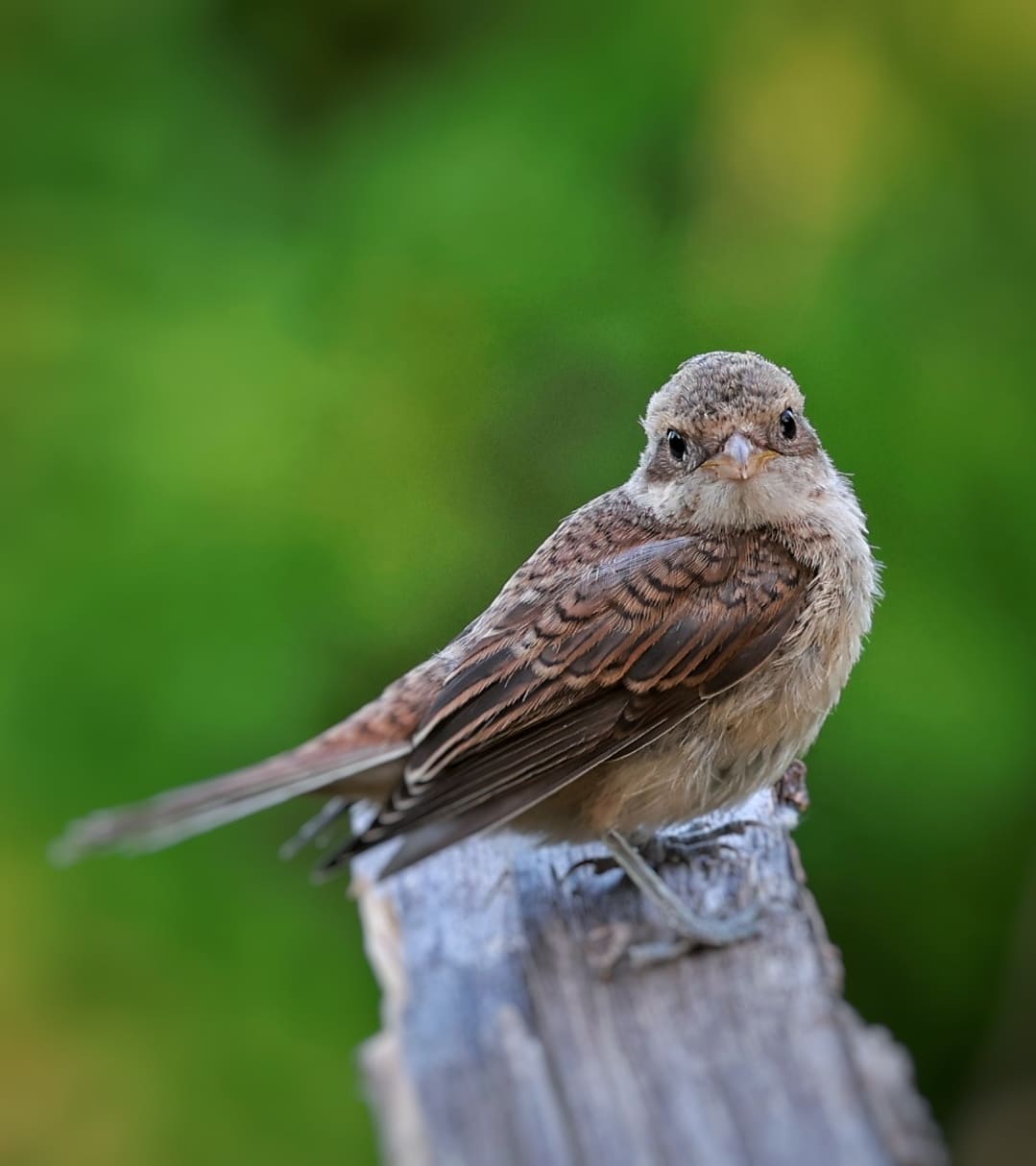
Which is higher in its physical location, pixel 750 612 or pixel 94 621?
pixel 94 621

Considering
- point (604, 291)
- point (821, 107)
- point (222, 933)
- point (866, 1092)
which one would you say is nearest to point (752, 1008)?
point (866, 1092)

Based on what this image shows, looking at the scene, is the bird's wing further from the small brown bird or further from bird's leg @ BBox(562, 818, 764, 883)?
bird's leg @ BBox(562, 818, 764, 883)

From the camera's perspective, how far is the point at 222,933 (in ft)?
16.9

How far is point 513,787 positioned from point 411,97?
3096 mm

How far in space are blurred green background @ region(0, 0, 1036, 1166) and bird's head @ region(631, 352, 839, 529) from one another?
2.06 ft

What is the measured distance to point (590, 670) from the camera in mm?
4031

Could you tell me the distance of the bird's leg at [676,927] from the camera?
3.28 m

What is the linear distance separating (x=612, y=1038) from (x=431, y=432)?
2988 millimetres

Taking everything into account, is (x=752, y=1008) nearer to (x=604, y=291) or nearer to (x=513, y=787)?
(x=513, y=787)

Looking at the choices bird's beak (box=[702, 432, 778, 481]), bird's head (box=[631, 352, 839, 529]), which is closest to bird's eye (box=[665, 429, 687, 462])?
bird's head (box=[631, 352, 839, 529])

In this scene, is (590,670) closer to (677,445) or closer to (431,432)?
(677,445)

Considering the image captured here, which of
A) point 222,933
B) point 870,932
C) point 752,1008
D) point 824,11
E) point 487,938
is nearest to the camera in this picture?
point 752,1008

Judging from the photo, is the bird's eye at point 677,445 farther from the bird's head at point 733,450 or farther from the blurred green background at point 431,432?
the blurred green background at point 431,432

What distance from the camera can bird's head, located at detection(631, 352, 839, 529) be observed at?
4.53 meters
